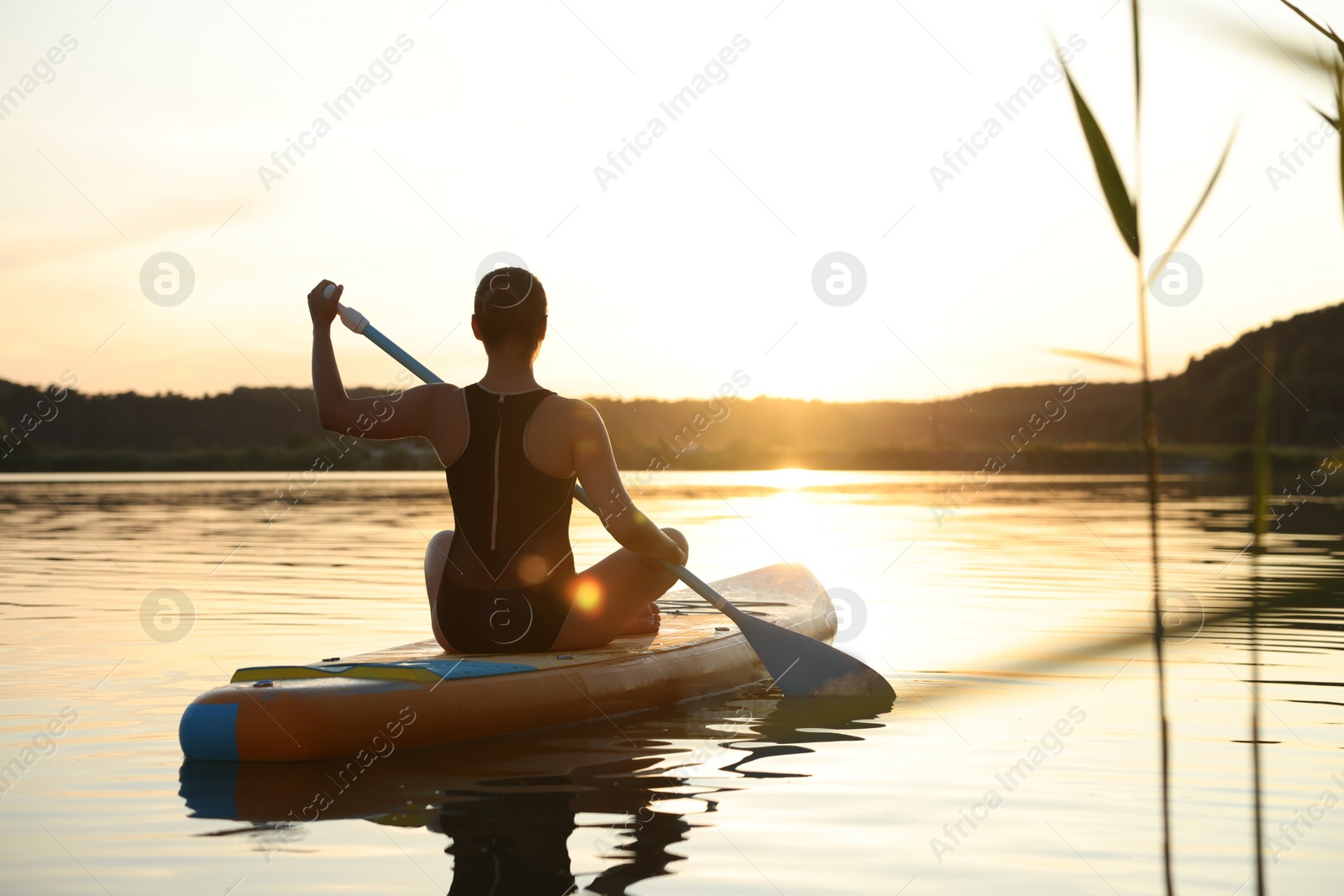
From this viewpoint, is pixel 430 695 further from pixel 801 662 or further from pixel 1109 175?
pixel 1109 175

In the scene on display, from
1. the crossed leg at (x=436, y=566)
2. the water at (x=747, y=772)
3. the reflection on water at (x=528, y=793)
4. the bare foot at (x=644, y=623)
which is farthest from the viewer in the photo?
the bare foot at (x=644, y=623)

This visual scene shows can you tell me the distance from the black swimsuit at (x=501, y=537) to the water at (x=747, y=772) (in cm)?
46

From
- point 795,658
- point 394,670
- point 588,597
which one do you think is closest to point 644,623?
point 795,658

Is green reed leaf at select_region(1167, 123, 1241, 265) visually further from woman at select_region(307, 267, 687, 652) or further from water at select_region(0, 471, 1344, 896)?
woman at select_region(307, 267, 687, 652)

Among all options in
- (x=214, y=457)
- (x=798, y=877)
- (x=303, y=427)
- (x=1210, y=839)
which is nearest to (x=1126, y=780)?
(x=1210, y=839)

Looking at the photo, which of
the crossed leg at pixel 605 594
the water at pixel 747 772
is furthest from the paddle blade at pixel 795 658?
the crossed leg at pixel 605 594

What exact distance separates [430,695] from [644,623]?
1.49m

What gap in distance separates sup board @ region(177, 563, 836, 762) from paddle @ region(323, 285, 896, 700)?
20 centimetres

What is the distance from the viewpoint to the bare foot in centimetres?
534

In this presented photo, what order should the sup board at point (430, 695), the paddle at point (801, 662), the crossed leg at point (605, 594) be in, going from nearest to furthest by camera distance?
1. the sup board at point (430, 695)
2. the crossed leg at point (605, 594)
3. the paddle at point (801, 662)

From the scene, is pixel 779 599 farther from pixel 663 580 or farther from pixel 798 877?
pixel 798 877

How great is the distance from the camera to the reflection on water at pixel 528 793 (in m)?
2.87

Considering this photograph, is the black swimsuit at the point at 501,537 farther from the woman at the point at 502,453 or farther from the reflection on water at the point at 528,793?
the reflection on water at the point at 528,793

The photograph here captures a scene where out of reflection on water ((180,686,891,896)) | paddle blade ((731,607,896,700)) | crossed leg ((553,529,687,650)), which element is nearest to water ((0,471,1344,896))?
reflection on water ((180,686,891,896))
